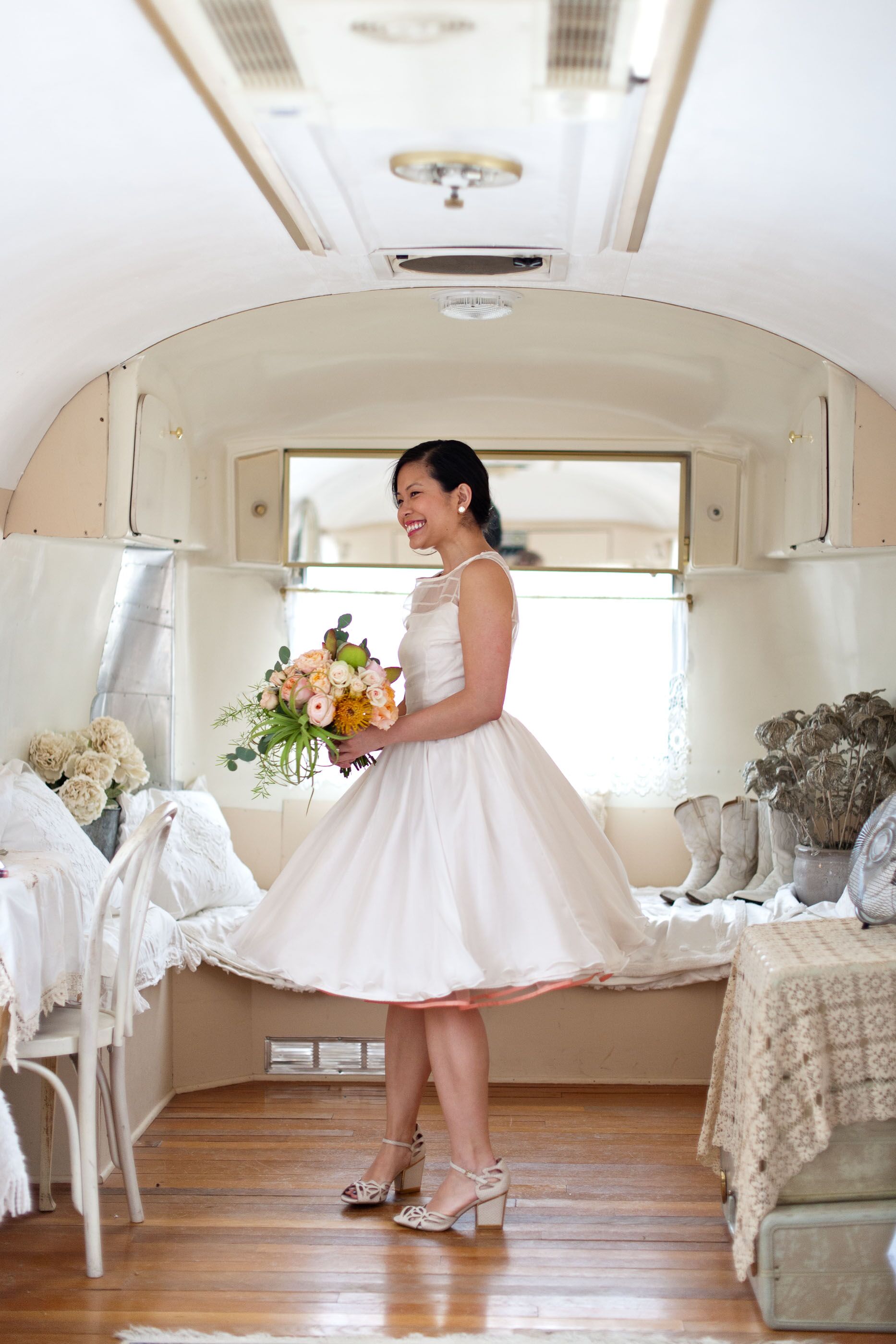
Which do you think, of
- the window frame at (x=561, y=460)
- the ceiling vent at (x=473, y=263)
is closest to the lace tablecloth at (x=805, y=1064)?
the ceiling vent at (x=473, y=263)

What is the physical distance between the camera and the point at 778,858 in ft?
13.5

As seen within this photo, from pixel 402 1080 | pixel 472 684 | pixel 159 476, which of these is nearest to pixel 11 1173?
pixel 402 1080

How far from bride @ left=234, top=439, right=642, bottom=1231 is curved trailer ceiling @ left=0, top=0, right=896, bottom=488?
2.30 feet

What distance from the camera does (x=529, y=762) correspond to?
116 inches

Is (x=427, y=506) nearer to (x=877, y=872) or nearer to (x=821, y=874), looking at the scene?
(x=877, y=872)

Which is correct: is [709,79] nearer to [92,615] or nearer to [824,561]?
[824,561]

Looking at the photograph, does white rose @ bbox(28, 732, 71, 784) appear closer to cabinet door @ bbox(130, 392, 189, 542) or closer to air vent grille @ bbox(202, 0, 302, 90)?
cabinet door @ bbox(130, 392, 189, 542)

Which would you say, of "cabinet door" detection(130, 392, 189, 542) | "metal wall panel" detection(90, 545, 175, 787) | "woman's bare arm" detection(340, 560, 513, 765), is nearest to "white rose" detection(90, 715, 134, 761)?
"metal wall panel" detection(90, 545, 175, 787)

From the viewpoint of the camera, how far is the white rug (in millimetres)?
2305

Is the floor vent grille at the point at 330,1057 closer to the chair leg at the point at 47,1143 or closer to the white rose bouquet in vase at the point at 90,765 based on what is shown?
the white rose bouquet in vase at the point at 90,765

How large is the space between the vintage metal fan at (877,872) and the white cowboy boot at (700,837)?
1592 mm

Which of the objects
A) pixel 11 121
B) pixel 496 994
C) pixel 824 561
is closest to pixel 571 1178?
pixel 496 994

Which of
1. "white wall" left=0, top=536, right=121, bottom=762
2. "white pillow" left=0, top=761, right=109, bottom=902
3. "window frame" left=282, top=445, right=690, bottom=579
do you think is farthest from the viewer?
"window frame" left=282, top=445, right=690, bottom=579

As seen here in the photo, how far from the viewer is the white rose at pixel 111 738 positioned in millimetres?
3830
